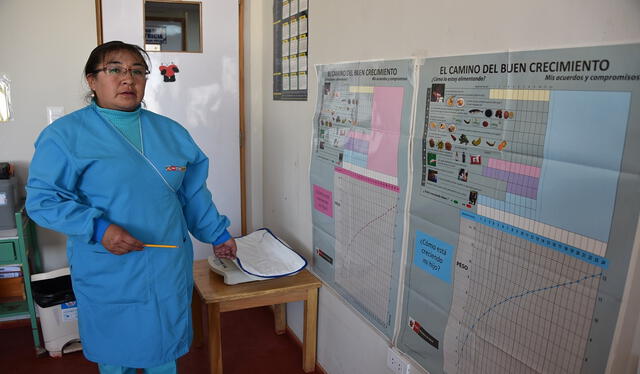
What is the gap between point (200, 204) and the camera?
193cm

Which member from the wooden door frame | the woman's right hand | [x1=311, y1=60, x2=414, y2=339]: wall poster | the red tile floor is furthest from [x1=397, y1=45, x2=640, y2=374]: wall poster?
the wooden door frame

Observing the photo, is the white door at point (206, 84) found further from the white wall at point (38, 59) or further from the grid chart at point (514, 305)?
the grid chart at point (514, 305)

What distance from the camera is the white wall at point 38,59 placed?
271 cm

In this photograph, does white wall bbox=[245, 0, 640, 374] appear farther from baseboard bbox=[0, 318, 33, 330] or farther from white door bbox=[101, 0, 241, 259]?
baseboard bbox=[0, 318, 33, 330]

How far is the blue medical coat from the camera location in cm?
152

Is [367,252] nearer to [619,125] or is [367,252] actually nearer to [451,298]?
[451,298]

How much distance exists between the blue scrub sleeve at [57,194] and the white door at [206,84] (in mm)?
1575

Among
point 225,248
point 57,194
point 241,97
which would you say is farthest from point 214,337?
point 241,97

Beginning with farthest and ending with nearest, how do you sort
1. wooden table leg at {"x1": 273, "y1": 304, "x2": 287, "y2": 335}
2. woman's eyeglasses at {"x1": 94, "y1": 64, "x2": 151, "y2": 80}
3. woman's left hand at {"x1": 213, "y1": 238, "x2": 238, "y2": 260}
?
wooden table leg at {"x1": 273, "y1": 304, "x2": 287, "y2": 335}, woman's left hand at {"x1": 213, "y1": 238, "x2": 238, "y2": 260}, woman's eyeglasses at {"x1": 94, "y1": 64, "x2": 151, "y2": 80}

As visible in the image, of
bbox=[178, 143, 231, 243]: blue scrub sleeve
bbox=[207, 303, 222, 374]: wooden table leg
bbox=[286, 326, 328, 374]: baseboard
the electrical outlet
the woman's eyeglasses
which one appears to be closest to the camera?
the woman's eyeglasses

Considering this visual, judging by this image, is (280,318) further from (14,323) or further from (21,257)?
(14,323)

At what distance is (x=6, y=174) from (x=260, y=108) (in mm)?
1448

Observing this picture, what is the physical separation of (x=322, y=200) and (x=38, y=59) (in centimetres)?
187

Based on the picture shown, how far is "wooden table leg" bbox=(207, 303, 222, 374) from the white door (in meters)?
1.20
